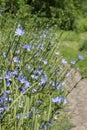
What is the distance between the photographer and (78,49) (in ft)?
32.5

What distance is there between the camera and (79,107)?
5.73 m

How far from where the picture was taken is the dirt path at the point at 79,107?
5121mm

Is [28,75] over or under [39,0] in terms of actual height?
over

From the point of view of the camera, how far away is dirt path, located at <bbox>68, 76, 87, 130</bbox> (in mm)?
5121

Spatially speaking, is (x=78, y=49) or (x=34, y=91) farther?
(x=78, y=49)

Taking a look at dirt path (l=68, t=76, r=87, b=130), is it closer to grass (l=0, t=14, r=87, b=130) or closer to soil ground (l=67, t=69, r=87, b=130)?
soil ground (l=67, t=69, r=87, b=130)

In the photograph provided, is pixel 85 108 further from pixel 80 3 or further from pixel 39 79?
pixel 80 3

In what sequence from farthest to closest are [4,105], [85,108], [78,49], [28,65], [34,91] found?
[78,49], [85,108], [28,65], [34,91], [4,105]

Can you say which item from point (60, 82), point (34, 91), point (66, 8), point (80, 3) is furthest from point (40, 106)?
point (80, 3)

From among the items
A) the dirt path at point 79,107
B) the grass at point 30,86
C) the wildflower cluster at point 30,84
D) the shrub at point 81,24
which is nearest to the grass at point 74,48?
the shrub at point 81,24

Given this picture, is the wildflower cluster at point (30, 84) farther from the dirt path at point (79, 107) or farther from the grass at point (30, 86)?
the dirt path at point (79, 107)

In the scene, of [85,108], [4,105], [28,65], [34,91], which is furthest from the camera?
[85,108]

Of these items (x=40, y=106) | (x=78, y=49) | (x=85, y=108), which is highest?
(x=40, y=106)

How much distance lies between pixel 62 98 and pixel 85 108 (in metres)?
1.80
